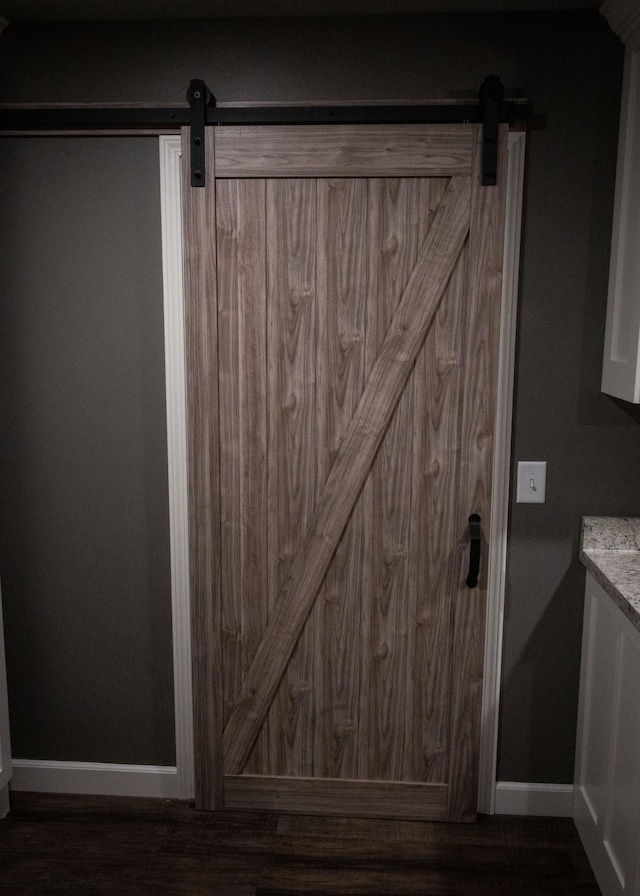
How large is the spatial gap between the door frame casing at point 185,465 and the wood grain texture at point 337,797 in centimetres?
16

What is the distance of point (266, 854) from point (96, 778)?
26.8 inches

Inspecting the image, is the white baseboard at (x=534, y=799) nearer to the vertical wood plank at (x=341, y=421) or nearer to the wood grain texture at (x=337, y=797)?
the wood grain texture at (x=337, y=797)

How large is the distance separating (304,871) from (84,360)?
5.57 ft

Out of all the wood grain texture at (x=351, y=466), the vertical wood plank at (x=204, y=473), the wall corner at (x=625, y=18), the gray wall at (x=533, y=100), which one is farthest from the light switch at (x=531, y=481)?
the wall corner at (x=625, y=18)

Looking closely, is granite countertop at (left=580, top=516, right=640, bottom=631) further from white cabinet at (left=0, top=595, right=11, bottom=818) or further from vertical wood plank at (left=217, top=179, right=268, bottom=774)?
white cabinet at (left=0, top=595, right=11, bottom=818)

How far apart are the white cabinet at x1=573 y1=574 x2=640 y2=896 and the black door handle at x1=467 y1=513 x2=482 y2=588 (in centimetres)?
36

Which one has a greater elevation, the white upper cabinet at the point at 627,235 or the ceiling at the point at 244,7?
the ceiling at the point at 244,7

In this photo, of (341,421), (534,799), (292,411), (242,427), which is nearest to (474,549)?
(341,421)

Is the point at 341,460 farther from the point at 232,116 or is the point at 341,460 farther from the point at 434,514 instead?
the point at 232,116

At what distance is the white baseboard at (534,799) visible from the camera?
2.46 meters

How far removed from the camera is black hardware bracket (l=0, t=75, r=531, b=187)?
212 cm

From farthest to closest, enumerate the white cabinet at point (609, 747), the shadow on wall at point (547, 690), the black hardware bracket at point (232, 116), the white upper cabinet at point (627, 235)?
the shadow on wall at point (547, 690)
the black hardware bracket at point (232, 116)
the white upper cabinet at point (627, 235)
the white cabinet at point (609, 747)

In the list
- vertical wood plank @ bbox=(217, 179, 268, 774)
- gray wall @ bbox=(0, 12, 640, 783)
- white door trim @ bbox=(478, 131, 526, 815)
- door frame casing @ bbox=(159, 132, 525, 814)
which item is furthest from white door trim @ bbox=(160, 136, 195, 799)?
white door trim @ bbox=(478, 131, 526, 815)

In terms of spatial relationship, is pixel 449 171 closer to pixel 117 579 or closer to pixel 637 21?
pixel 637 21
